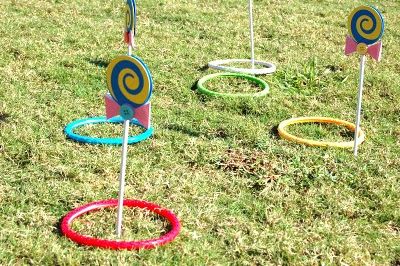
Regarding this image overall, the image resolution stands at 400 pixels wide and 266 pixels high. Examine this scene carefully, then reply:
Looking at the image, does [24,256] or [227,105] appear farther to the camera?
[227,105]

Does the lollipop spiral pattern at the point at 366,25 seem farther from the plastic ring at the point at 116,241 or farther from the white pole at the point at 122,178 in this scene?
the white pole at the point at 122,178

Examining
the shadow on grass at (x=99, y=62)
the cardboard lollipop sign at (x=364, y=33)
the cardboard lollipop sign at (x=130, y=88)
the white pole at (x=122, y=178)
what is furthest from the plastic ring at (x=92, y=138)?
the shadow on grass at (x=99, y=62)

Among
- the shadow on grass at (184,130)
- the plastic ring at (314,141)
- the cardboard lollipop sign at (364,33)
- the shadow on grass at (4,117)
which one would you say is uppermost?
the cardboard lollipop sign at (364,33)

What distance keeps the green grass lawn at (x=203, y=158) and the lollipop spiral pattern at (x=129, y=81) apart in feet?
2.78

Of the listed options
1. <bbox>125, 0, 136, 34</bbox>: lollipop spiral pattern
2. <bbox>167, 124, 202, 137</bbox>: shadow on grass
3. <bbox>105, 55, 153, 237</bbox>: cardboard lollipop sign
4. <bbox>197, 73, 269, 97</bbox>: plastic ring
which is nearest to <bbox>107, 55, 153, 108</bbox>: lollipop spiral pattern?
<bbox>105, 55, 153, 237</bbox>: cardboard lollipop sign

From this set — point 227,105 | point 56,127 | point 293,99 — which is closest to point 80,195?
point 56,127

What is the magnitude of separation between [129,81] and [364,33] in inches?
92.5

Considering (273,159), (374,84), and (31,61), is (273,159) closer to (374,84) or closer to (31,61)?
(374,84)

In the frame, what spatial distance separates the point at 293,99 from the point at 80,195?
3.07m

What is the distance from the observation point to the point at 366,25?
510 centimetres

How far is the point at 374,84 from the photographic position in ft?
23.9

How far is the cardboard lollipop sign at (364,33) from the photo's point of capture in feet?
16.5

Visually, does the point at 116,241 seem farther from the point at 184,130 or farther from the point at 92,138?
the point at 184,130

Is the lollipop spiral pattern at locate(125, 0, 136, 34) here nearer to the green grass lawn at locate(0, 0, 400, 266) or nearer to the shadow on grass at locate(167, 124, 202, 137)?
the green grass lawn at locate(0, 0, 400, 266)
